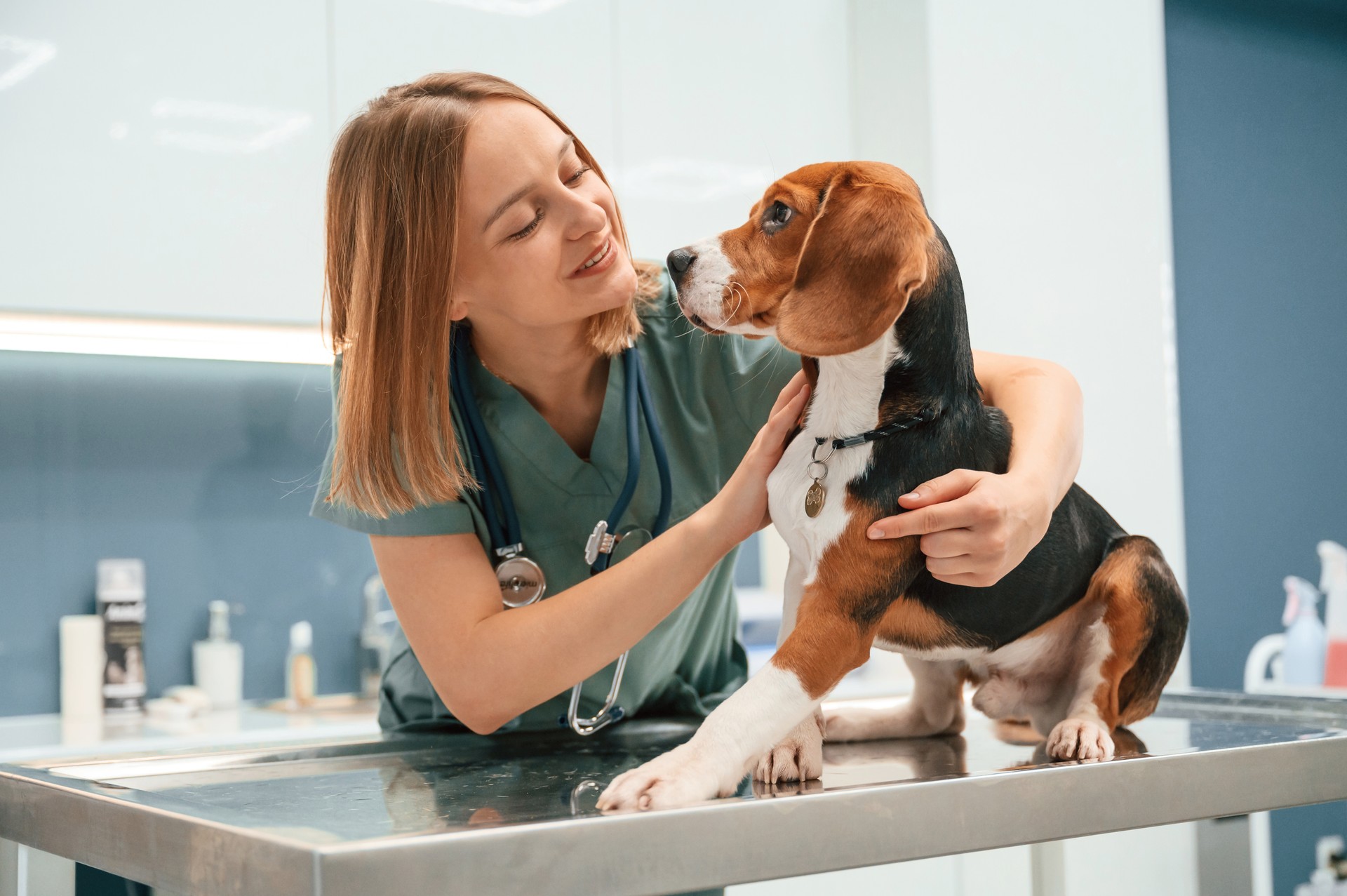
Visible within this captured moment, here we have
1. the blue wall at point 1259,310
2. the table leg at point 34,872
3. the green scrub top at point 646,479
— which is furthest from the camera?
the blue wall at point 1259,310

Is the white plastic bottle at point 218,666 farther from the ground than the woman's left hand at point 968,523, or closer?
closer

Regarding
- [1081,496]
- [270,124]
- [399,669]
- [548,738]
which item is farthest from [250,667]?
[1081,496]

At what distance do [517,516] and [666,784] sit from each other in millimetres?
545

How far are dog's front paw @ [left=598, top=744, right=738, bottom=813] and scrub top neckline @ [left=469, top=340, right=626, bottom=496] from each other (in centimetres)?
52

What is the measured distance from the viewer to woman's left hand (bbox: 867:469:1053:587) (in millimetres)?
786

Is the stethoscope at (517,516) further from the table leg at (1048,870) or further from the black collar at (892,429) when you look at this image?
the table leg at (1048,870)

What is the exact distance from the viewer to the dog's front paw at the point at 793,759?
784mm

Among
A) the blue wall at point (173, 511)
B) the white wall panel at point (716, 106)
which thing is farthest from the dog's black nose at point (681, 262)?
the blue wall at point (173, 511)

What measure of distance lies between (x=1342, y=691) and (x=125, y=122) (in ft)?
8.97

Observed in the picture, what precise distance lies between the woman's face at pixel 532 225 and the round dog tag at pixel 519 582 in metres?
0.25

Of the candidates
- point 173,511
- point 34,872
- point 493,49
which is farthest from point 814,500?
point 173,511

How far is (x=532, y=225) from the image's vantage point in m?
1.08

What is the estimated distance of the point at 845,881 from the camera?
2.52m

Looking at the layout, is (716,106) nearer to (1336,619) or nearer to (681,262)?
(1336,619)
